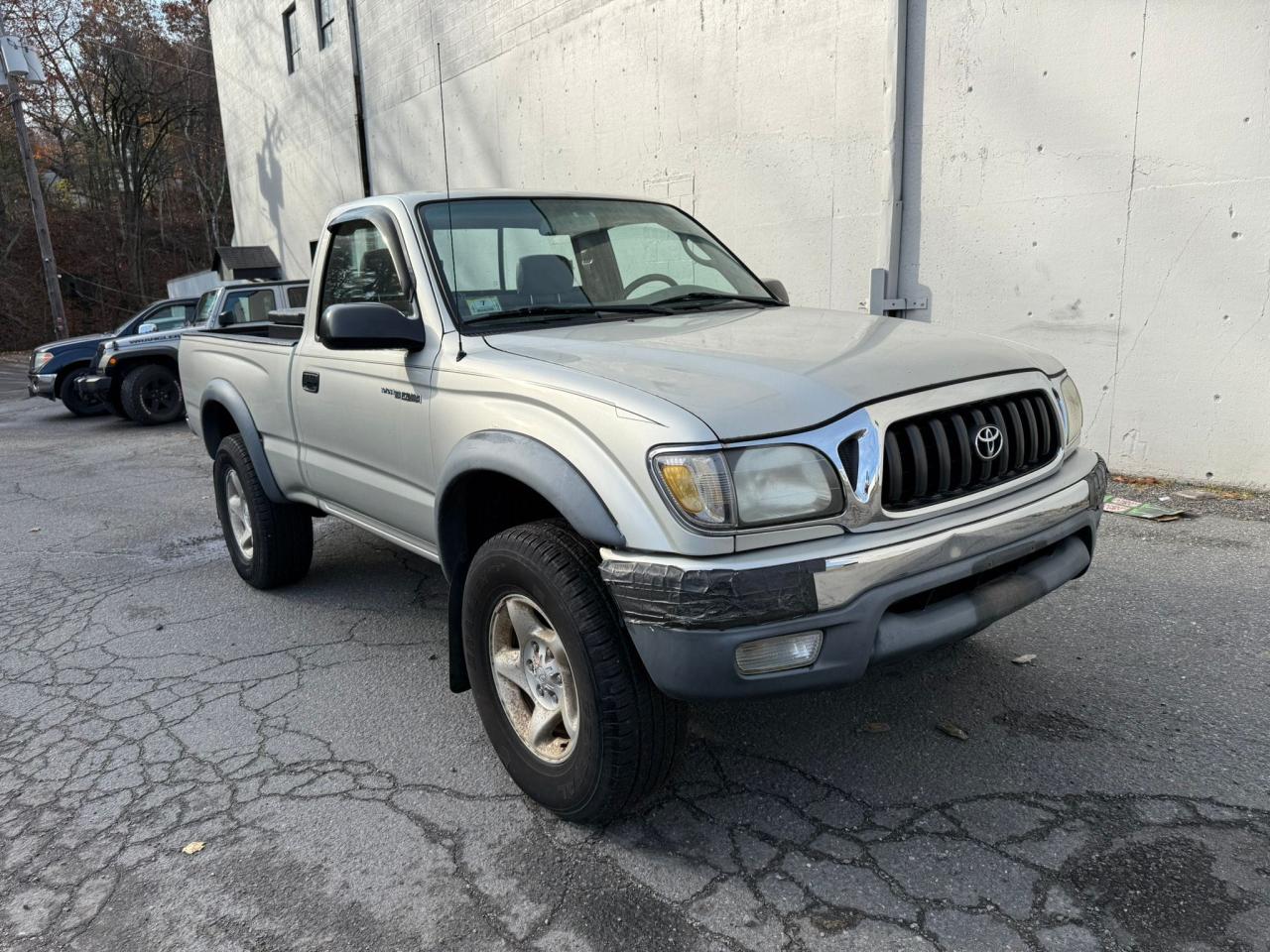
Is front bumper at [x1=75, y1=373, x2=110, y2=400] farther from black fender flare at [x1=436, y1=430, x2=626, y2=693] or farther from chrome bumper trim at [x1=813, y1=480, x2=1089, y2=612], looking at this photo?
chrome bumper trim at [x1=813, y1=480, x2=1089, y2=612]

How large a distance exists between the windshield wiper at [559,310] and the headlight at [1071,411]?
54.5 inches

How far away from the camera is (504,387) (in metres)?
2.74

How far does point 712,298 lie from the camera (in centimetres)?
368

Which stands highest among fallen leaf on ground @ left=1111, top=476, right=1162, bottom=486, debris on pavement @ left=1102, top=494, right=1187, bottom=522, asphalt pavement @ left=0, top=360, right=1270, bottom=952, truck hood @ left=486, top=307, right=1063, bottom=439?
truck hood @ left=486, top=307, right=1063, bottom=439

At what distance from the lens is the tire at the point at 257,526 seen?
4.61 metres

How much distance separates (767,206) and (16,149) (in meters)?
30.5

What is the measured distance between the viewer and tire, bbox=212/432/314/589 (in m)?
4.61

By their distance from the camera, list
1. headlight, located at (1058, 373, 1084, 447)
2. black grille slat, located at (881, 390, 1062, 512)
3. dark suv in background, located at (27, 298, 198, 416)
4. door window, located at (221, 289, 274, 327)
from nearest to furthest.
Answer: black grille slat, located at (881, 390, 1062, 512) → headlight, located at (1058, 373, 1084, 447) → door window, located at (221, 289, 274, 327) → dark suv in background, located at (27, 298, 198, 416)

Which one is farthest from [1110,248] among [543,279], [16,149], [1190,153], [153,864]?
[16,149]

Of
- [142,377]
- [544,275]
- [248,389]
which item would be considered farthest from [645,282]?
[142,377]

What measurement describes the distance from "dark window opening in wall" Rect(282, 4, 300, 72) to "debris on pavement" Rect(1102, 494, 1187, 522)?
17.1 meters

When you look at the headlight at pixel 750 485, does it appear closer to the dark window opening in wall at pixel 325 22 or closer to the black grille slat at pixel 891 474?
the black grille slat at pixel 891 474

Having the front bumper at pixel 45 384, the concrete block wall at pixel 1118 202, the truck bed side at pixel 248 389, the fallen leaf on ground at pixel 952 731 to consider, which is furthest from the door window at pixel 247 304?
the fallen leaf on ground at pixel 952 731

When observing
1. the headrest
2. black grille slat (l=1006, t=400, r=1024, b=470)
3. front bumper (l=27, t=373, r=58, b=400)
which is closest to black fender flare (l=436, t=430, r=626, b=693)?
the headrest
